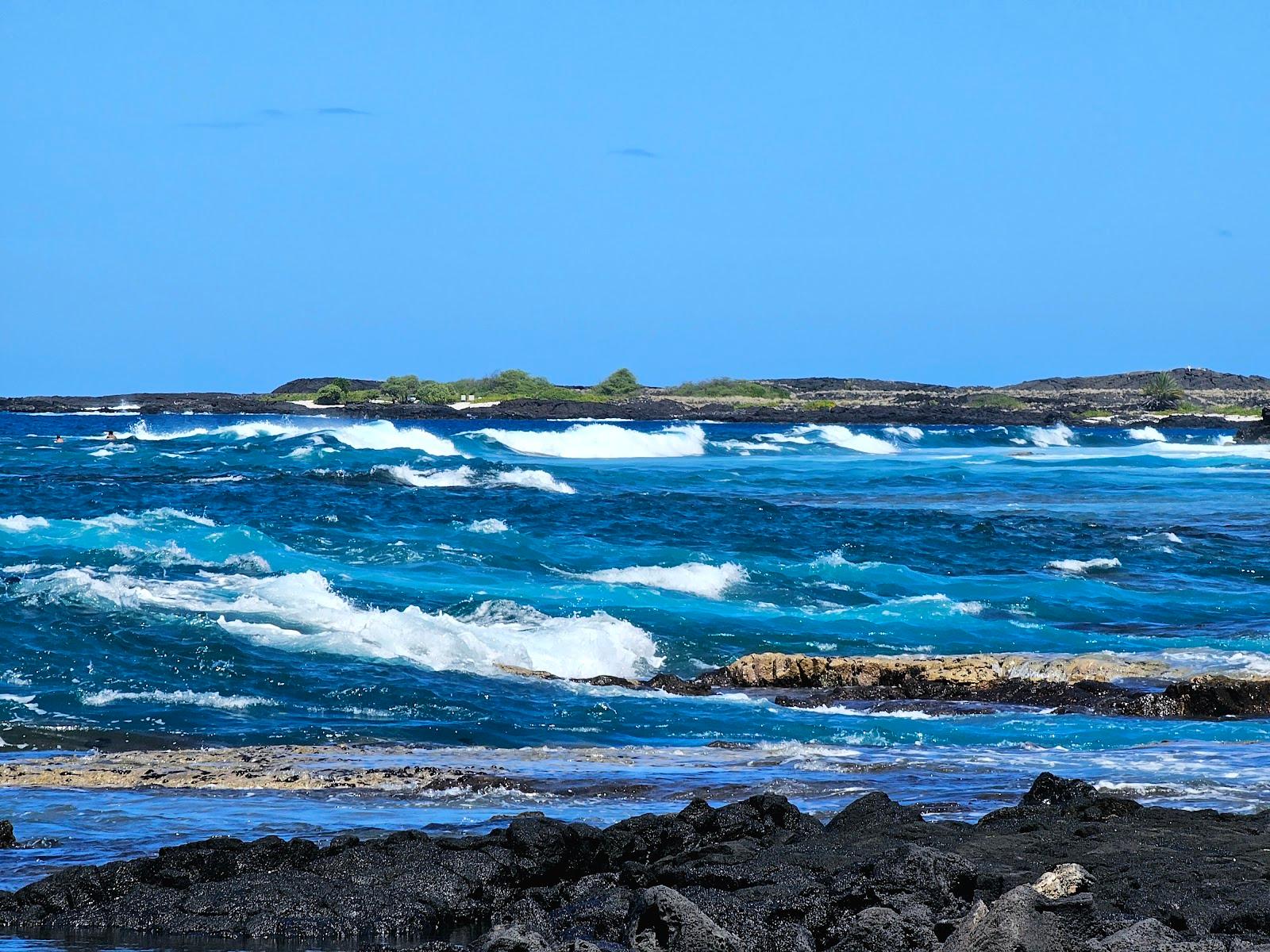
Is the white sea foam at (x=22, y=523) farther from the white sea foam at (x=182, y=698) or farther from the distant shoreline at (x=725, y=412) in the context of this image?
the distant shoreline at (x=725, y=412)

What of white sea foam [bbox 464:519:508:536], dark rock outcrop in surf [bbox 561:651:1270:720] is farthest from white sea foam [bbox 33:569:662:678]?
white sea foam [bbox 464:519:508:536]

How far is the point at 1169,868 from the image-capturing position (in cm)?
691

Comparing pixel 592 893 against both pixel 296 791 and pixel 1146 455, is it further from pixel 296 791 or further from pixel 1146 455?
pixel 1146 455

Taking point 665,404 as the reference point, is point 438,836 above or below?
below

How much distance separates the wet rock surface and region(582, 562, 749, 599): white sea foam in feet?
46.1


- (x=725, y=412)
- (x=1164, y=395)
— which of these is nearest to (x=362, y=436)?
(x=725, y=412)

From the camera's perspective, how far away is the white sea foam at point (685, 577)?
22422 mm

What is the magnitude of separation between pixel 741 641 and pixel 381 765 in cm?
773

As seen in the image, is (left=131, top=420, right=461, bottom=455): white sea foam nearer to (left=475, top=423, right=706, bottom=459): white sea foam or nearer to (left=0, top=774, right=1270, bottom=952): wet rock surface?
(left=475, top=423, right=706, bottom=459): white sea foam

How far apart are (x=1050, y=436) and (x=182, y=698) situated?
8193cm

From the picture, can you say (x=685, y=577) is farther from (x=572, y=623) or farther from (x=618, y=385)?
(x=618, y=385)

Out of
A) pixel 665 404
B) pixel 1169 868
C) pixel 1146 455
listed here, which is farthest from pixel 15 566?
pixel 665 404

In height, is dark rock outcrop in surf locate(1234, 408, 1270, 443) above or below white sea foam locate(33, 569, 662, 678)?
above

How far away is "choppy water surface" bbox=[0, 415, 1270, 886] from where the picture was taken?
1020 cm
